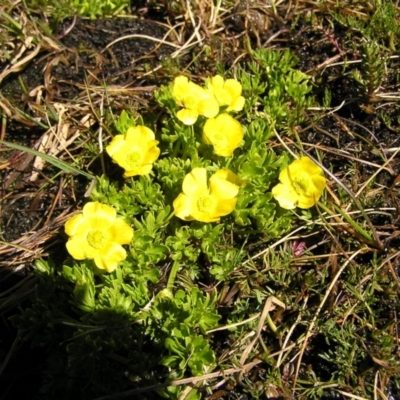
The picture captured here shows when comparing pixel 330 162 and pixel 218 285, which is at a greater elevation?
pixel 330 162

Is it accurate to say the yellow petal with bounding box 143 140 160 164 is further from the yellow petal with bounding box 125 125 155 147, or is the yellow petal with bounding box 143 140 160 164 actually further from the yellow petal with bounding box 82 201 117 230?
the yellow petal with bounding box 82 201 117 230

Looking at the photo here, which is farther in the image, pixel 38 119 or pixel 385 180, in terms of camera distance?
pixel 38 119

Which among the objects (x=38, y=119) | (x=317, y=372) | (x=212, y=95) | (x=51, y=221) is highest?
(x=212, y=95)

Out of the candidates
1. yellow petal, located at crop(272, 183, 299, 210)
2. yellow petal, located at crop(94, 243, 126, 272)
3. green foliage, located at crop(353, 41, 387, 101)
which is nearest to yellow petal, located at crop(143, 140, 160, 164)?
yellow petal, located at crop(94, 243, 126, 272)

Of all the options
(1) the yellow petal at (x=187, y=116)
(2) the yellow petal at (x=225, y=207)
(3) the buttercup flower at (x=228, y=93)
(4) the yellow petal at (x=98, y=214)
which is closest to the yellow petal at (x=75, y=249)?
(4) the yellow petal at (x=98, y=214)

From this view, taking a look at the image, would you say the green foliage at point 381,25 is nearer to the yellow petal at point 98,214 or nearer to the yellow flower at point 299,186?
the yellow flower at point 299,186

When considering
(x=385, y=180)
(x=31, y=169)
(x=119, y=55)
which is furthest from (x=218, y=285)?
(x=119, y=55)

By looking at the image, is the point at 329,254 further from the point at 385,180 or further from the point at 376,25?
the point at 376,25
